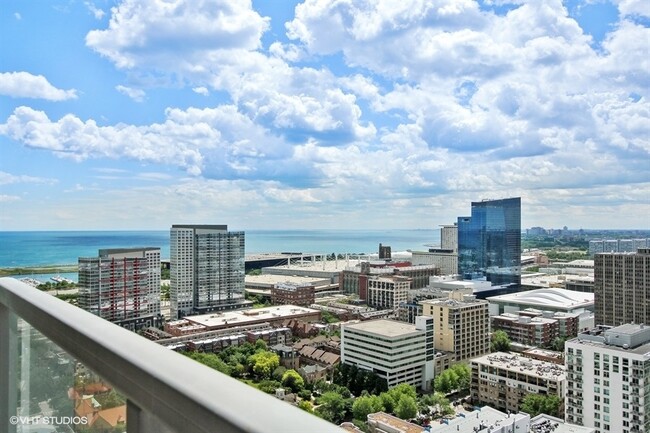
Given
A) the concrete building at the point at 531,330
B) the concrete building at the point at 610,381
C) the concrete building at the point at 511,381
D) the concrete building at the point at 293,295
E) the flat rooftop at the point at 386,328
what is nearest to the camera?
the concrete building at the point at 610,381

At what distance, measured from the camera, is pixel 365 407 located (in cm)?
423

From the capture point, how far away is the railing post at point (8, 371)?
1.44 feet

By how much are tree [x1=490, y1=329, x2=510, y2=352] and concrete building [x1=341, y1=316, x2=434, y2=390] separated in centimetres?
135

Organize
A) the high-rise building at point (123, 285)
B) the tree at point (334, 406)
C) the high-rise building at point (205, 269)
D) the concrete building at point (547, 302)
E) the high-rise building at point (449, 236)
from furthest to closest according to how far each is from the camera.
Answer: the high-rise building at point (449, 236) < the high-rise building at point (205, 269) < the concrete building at point (547, 302) < the high-rise building at point (123, 285) < the tree at point (334, 406)

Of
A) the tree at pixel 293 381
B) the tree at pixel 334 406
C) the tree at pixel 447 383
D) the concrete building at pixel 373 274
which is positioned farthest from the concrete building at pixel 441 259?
the tree at pixel 334 406

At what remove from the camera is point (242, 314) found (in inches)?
315

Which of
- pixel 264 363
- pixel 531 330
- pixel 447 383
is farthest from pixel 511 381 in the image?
pixel 531 330

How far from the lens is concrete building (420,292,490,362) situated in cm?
621

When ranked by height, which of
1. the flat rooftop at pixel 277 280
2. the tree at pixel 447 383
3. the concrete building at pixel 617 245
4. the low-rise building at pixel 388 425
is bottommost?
the tree at pixel 447 383

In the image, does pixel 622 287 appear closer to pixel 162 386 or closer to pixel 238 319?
Answer: pixel 238 319

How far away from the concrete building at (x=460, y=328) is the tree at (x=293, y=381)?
6.78 ft

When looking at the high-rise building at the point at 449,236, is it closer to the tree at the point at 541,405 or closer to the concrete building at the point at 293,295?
the concrete building at the point at 293,295

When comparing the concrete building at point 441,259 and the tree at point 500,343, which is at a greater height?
the concrete building at point 441,259

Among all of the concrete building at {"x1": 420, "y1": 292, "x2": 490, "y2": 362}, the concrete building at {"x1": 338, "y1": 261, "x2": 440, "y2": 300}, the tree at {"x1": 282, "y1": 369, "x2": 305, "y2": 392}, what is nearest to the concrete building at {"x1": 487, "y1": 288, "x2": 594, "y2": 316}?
the concrete building at {"x1": 420, "y1": 292, "x2": 490, "y2": 362}
